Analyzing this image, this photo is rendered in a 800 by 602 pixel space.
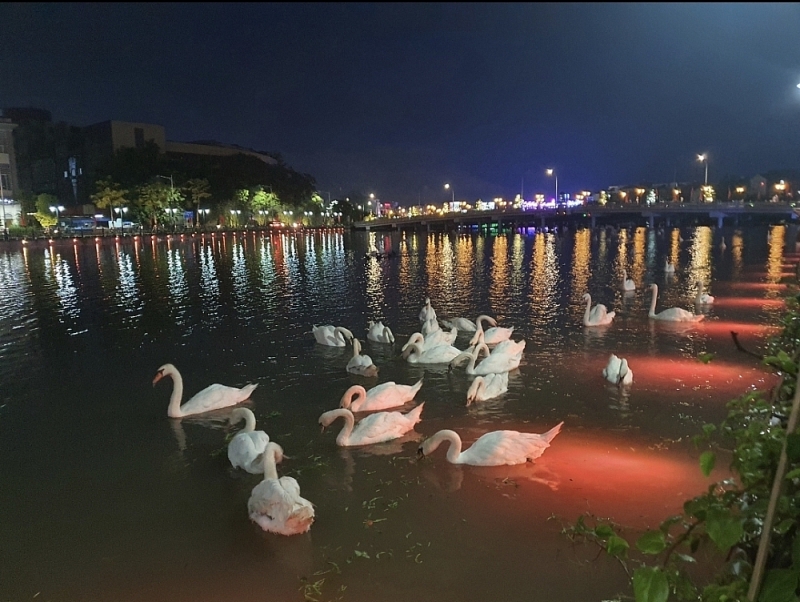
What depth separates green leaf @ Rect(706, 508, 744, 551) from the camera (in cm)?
203

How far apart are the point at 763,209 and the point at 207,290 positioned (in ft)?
259

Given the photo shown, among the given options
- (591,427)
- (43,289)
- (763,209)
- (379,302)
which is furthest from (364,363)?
(763,209)

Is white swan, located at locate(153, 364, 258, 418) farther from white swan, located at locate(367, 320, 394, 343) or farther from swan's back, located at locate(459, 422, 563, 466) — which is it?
white swan, located at locate(367, 320, 394, 343)

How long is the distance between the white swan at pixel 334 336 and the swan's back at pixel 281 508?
779 centimetres

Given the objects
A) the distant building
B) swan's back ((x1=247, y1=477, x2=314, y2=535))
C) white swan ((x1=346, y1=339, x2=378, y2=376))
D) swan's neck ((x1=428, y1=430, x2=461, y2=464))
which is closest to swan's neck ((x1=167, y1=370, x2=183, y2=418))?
white swan ((x1=346, y1=339, x2=378, y2=376))

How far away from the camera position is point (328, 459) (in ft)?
26.7

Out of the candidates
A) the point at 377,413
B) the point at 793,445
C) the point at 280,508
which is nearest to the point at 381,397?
the point at 377,413

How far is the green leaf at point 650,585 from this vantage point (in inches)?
85.0

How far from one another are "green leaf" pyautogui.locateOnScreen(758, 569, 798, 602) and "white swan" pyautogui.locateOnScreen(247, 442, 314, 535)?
191 inches

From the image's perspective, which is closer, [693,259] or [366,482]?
[366,482]

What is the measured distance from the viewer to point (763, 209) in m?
79.4

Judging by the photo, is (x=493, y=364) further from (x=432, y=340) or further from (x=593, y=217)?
(x=593, y=217)

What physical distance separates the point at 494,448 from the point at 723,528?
18.3 ft

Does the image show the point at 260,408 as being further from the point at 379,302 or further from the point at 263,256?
the point at 263,256
